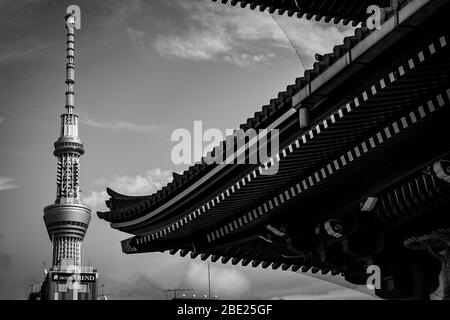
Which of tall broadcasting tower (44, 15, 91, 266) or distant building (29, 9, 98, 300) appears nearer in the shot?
distant building (29, 9, 98, 300)

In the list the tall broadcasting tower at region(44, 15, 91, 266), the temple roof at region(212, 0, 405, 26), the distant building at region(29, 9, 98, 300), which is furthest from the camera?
the tall broadcasting tower at region(44, 15, 91, 266)

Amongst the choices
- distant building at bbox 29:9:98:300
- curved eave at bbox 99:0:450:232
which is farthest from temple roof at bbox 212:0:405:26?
distant building at bbox 29:9:98:300

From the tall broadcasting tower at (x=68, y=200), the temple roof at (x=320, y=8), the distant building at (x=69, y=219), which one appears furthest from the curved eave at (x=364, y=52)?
the tall broadcasting tower at (x=68, y=200)

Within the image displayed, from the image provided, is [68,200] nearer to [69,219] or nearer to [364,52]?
[69,219]

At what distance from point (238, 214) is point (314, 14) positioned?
5.07 metres

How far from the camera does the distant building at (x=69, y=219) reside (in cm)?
13688

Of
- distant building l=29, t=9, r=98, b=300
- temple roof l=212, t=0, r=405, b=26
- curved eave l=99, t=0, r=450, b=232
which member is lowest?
curved eave l=99, t=0, r=450, b=232

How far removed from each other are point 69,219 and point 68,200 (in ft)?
14.5

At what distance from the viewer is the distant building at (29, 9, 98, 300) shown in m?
137

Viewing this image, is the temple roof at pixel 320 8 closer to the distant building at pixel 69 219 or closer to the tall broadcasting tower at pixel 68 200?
the distant building at pixel 69 219

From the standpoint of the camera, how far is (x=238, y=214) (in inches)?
658

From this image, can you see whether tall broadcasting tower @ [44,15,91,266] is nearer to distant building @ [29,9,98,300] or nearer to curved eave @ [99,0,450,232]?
distant building @ [29,9,98,300]

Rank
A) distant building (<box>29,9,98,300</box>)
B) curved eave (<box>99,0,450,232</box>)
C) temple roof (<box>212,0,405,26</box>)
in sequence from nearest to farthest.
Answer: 1. curved eave (<box>99,0,450,232</box>)
2. temple roof (<box>212,0,405,26</box>)
3. distant building (<box>29,9,98,300</box>)
